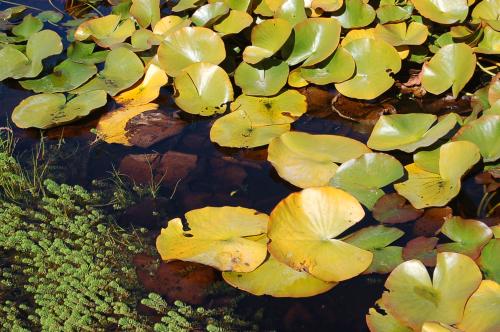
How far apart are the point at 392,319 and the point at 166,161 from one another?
1234 mm

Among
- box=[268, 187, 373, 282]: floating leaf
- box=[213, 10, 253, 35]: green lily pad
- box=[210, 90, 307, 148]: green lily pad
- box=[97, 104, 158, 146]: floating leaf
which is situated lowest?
box=[97, 104, 158, 146]: floating leaf

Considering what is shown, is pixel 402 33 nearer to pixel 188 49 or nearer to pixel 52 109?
pixel 188 49

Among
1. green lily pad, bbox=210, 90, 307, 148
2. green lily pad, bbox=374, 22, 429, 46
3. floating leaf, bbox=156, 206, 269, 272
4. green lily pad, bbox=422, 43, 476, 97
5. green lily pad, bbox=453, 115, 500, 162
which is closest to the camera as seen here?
floating leaf, bbox=156, 206, 269, 272

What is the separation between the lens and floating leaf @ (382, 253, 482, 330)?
186 centimetres

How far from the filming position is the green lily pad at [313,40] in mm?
2998

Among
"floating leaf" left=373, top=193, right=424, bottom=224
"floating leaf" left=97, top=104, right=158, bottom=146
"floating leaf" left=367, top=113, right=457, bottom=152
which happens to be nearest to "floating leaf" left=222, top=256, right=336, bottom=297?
"floating leaf" left=373, top=193, right=424, bottom=224

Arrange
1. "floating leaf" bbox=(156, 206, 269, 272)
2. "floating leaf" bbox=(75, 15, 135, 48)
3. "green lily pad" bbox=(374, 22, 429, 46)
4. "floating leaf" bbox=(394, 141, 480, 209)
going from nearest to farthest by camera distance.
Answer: "floating leaf" bbox=(156, 206, 269, 272), "floating leaf" bbox=(394, 141, 480, 209), "green lily pad" bbox=(374, 22, 429, 46), "floating leaf" bbox=(75, 15, 135, 48)

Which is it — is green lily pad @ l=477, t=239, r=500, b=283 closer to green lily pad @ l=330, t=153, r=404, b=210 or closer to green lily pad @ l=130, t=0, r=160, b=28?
green lily pad @ l=330, t=153, r=404, b=210

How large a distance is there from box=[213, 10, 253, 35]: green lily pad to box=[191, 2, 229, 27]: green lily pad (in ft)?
0.15

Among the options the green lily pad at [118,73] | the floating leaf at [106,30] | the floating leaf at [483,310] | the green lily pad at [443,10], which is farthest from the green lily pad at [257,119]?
the floating leaf at [483,310]

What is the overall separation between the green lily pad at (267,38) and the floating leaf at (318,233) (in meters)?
0.96

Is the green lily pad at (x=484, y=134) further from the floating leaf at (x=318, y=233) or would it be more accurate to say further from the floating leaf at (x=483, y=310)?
the floating leaf at (x=483, y=310)

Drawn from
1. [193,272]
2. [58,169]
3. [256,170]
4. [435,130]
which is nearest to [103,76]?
[58,169]

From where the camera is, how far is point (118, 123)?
3.00 m
